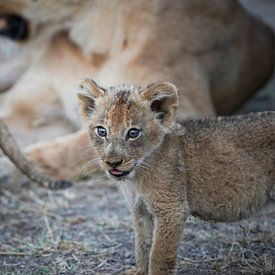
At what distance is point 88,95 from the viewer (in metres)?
2.97

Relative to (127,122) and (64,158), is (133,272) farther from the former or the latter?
(64,158)

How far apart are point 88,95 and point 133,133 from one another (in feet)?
1.04

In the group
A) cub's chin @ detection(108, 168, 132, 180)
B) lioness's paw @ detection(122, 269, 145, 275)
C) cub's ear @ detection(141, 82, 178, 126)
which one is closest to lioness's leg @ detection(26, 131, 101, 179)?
lioness's paw @ detection(122, 269, 145, 275)

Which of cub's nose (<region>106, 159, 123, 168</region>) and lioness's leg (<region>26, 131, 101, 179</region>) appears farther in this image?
lioness's leg (<region>26, 131, 101, 179</region>)

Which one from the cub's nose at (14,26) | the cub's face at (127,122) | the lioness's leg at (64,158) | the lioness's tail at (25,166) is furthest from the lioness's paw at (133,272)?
the cub's nose at (14,26)

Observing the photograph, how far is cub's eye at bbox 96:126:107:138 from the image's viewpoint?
2752 mm

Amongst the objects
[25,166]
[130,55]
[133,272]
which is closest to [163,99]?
[133,272]

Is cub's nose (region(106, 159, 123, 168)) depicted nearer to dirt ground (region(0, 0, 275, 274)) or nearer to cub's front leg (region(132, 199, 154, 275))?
cub's front leg (region(132, 199, 154, 275))

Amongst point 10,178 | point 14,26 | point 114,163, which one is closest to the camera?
point 114,163

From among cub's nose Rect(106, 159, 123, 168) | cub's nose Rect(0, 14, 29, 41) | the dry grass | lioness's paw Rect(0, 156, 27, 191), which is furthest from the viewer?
cub's nose Rect(0, 14, 29, 41)

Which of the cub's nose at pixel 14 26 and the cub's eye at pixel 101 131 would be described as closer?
the cub's eye at pixel 101 131

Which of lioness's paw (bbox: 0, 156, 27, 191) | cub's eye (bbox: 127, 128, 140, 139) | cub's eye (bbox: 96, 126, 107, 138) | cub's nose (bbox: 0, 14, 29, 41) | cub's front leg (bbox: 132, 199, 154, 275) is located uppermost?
cub's eye (bbox: 127, 128, 140, 139)

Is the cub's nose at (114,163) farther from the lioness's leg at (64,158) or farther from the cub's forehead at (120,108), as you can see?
the lioness's leg at (64,158)

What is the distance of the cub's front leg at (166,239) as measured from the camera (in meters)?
2.78
